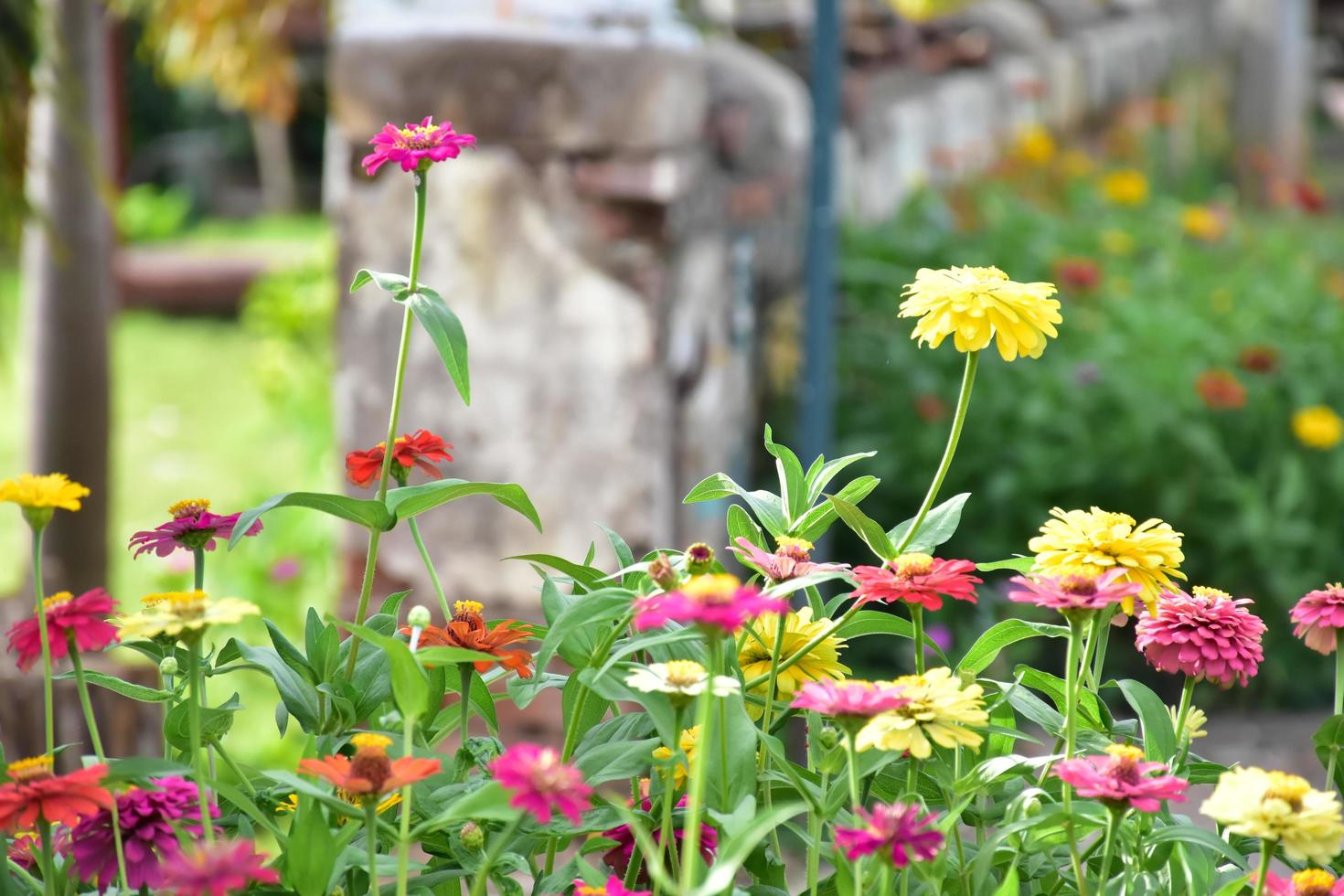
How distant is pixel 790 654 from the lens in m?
0.74

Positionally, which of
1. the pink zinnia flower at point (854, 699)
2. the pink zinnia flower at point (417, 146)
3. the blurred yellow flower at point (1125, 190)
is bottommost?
the pink zinnia flower at point (854, 699)

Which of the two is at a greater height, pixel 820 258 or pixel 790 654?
pixel 820 258

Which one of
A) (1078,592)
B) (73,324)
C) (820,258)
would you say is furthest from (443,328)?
(73,324)

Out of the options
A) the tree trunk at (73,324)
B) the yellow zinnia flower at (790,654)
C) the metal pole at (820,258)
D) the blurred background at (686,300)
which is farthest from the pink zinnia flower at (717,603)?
the tree trunk at (73,324)

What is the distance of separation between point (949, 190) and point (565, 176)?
1.87 metres

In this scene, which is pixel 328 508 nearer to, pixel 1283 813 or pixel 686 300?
pixel 1283 813

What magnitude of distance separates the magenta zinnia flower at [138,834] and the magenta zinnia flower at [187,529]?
14 cm

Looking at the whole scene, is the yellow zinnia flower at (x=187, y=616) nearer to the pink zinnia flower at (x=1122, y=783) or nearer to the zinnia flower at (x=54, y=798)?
the zinnia flower at (x=54, y=798)

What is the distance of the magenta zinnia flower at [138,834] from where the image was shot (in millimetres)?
635

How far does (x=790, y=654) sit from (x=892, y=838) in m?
0.18

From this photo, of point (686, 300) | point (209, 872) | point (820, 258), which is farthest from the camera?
point (820, 258)

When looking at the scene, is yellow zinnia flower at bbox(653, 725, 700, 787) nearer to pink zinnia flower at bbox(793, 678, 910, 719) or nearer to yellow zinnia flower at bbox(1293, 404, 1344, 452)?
pink zinnia flower at bbox(793, 678, 910, 719)

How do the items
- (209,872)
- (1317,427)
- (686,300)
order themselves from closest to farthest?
(209,872) → (686,300) → (1317,427)

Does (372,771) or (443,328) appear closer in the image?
(372,771)
